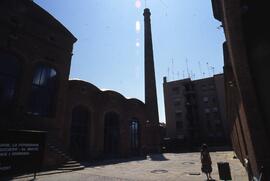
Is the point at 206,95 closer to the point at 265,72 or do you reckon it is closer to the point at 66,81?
the point at 66,81

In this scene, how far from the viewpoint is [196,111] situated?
159 ft

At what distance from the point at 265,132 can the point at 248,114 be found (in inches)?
24.9

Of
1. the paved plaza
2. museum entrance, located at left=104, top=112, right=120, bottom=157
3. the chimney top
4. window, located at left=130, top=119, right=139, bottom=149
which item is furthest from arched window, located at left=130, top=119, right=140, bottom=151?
the chimney top

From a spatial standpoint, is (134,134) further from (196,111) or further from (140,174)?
(196,111)

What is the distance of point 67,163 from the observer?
15.0 meters

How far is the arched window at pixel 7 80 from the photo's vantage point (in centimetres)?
1473

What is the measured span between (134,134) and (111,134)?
5.05m

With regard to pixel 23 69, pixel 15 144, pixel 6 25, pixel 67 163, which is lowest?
pixel 67 163

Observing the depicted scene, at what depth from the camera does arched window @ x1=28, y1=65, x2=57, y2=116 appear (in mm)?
16703

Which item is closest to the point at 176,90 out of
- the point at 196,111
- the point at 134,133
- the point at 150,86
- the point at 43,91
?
the point at 196,111

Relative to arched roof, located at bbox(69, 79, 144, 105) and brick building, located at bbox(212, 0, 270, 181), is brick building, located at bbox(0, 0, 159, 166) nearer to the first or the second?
arched roof, located at bbox(69, 79, 144, 105)

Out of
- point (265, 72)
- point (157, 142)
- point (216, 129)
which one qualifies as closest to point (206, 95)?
point (216, 129)

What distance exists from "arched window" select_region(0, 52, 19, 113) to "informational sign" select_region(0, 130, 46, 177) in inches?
276

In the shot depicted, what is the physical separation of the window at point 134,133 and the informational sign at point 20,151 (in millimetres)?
18729
